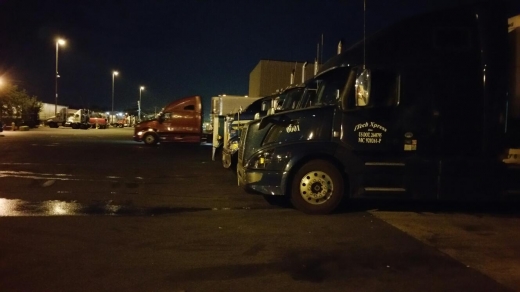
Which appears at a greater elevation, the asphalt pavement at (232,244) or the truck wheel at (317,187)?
the truck wheel at (317,187)

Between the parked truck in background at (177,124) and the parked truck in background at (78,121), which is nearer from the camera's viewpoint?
the parked truck in background at (177,124)

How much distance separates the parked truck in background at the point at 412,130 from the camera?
973cm

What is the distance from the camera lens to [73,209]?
10.1 metres

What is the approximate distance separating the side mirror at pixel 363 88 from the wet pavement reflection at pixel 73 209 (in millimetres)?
3111

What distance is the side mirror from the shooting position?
9.24 metres

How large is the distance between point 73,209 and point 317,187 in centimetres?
460

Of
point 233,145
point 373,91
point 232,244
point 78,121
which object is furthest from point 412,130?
point 78,121

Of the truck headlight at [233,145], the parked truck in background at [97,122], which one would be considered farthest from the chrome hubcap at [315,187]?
the parked truck in background at [97,122]

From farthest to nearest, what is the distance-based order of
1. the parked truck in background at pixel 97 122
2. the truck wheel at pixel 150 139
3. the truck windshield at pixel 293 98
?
the parked truck in background at pixel 97 122 < the truck wheel at pixel 150 139 < the truck windshield at pixel 293 98

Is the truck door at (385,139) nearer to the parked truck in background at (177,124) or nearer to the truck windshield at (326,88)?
the truck windshield at (326,88)

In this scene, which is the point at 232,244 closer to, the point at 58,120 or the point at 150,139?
the point at 150,139

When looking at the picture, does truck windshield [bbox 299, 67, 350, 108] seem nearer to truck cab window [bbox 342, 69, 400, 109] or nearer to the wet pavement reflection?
truck cab window [bbox 342, 69, 400, 109]

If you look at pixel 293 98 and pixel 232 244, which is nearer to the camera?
pixel 232 244

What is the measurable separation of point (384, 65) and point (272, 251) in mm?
4368
